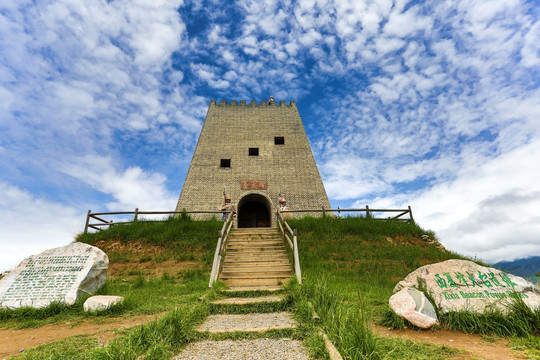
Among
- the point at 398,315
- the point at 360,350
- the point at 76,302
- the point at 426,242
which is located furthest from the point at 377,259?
the point at 76,302

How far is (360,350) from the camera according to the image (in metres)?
2.97

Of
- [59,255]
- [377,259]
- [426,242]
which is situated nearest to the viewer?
[59,255]

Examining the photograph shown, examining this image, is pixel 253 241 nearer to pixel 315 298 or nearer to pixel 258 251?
pixel 258 251

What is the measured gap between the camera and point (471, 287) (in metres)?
5.04

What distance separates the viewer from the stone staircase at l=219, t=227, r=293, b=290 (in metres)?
7.95

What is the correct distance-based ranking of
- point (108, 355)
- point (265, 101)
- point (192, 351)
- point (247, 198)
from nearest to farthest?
point (108, 355) < point (192, 351) < point (247, 198) < point (265, 101)

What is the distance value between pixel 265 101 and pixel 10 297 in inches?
714

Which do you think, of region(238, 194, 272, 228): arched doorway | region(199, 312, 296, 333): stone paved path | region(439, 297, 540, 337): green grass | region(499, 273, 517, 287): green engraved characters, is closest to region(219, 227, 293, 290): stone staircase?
region(199, 312, 296, 333): stone paved path

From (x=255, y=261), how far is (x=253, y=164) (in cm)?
936

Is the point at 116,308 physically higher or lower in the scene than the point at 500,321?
higher

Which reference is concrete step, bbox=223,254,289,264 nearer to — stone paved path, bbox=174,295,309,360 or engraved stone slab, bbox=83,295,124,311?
engraved stone slab, bbox=83,295,124,311

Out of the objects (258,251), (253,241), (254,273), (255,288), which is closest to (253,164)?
(253,241)

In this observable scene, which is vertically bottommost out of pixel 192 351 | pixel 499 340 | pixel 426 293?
pixel 499 340

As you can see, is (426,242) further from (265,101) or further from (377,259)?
(265,101)
